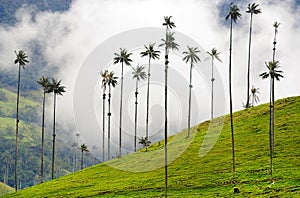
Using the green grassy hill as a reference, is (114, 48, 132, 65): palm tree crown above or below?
A: above

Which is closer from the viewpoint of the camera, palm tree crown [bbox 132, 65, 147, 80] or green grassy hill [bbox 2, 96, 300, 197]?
green grassy hill [bbox 2, 96, 300, 197]

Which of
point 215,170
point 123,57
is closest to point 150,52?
point 123,57

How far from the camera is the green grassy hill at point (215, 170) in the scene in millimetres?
75062

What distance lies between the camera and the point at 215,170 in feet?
310

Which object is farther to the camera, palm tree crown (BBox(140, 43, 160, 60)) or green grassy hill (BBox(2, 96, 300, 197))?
palm tree crown (BBox(140, 43, 160, 60))

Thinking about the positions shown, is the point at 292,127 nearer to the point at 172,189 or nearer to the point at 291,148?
the point at 291,148

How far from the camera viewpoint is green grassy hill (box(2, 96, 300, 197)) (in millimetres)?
75062

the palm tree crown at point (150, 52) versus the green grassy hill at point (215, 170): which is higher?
the palm tree crown at point (150, 52)

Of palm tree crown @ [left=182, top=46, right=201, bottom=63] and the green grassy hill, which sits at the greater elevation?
palm tree crown @ [left=182, top=46, right=201, bottom=63]

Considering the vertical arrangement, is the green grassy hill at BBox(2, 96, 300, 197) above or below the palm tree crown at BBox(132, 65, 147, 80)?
below

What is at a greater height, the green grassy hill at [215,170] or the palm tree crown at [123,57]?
the palm tree crown at [123,57]

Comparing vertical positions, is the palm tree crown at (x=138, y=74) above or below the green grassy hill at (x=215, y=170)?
above

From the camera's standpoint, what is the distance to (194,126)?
174875mm

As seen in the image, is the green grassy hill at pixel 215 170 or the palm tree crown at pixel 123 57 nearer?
the green grassy hill at pixel 215 170
